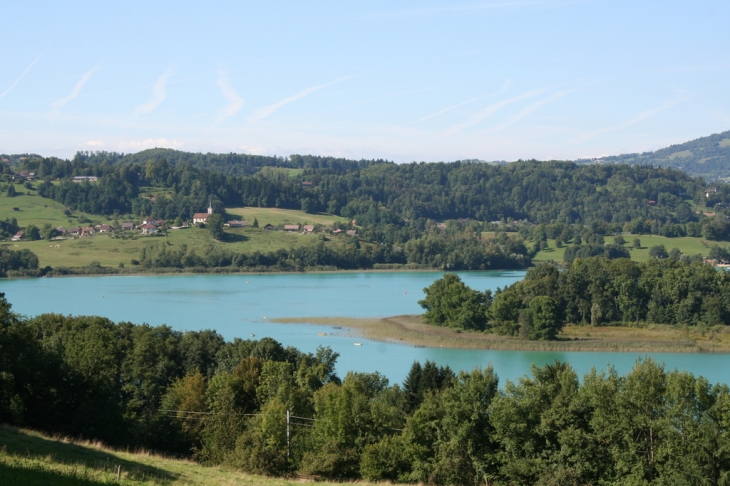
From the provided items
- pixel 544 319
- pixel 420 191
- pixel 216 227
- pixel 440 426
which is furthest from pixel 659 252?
pixel 440 426

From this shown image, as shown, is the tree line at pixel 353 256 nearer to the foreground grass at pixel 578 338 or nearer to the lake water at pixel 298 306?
the lake water at pixel 298 306

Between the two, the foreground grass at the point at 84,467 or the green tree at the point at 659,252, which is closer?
the foreground grass at the point at 84,467

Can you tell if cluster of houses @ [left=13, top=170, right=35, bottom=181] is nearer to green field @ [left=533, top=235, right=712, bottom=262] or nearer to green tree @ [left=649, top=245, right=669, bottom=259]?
green field @ [left=533, top=235, right=712, bottom=262]

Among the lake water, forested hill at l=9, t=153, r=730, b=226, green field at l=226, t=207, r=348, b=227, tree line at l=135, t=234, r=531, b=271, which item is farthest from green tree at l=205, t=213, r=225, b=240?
forested hill at l=9, t=153, r=730, b=226

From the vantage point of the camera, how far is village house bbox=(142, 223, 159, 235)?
82.4 metres

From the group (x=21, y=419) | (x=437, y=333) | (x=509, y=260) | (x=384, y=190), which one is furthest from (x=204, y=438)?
(x=384, y=190)

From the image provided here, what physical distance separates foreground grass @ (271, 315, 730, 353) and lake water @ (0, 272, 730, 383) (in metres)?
0.95

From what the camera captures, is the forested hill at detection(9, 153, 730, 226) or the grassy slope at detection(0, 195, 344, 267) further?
the forested hill at detection(9, 153, 730, 226)

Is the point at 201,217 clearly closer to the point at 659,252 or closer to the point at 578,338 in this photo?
the point at 659,252

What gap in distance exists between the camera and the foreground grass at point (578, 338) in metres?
36.3

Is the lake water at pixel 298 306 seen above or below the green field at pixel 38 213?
below

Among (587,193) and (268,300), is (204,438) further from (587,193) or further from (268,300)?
(587,193)

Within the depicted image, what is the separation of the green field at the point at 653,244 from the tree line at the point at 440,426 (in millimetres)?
63359

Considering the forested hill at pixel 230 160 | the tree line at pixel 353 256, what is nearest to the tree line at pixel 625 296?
the tree line at pixel 353 256
